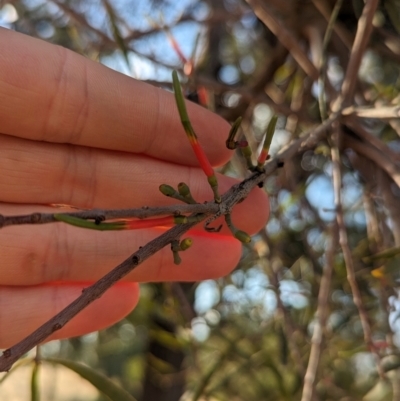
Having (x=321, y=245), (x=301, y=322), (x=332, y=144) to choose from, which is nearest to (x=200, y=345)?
(x=301, y=322)

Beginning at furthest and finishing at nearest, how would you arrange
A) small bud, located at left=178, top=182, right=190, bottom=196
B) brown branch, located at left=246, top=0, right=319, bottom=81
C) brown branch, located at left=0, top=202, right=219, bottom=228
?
brown branch, located at left=246, top=0, right=319, bottom=81
small bud, located at left=178, top=182, right=190, bottom=196
brown branch, located at left=0, top=202, right=219, bottom=228

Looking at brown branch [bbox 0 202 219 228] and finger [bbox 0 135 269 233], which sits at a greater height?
finger [bbox 0 135 269 233]

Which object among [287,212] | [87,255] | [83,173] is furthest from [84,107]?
[287,212]

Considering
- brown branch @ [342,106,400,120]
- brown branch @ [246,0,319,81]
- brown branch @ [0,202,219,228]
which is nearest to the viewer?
brown branch @ [0,202,219,228]

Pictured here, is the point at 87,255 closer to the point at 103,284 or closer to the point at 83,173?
the point at 83,173

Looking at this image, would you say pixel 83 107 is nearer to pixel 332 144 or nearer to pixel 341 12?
pixel 332 144

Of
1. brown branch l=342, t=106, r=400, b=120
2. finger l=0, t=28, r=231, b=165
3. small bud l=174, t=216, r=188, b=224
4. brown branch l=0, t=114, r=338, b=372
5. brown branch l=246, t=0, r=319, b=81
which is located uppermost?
brown branch l=246, t=0, r=319, b=81

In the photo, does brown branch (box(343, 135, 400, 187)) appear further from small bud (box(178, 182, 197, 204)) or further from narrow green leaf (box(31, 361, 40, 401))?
narrow green leaf (box(31, 361, 40, 401))

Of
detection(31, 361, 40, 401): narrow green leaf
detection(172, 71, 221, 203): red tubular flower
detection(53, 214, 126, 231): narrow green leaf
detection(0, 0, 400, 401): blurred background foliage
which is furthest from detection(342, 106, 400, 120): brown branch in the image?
detection(31, 361, 40, 401): narrow green leaf
